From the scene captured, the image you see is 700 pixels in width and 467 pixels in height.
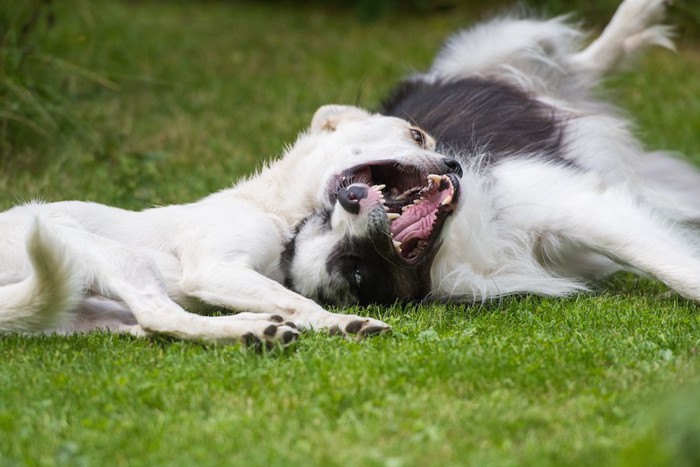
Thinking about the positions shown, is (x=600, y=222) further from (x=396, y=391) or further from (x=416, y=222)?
(x=396, y=391)

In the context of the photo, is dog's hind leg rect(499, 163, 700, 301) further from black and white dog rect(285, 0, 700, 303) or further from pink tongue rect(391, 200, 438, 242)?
pink tongue rect(391, 200, 438, 242)

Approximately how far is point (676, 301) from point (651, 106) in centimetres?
471

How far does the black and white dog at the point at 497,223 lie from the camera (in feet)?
15.1

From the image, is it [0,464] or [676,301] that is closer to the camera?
[0,464]

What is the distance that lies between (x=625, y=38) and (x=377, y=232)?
314cm

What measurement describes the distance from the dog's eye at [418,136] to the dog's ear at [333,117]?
36cm

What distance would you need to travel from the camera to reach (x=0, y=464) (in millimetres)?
3027

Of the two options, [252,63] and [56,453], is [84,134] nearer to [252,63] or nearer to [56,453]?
[252,63]

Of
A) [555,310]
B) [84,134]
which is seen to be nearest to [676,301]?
[555,310]

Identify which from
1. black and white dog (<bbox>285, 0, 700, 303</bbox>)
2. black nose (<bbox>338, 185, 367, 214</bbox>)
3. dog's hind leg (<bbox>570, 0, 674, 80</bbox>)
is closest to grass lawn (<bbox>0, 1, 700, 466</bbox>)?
black and white dog (<bbox>285, 0, 700, 303</bbox>)

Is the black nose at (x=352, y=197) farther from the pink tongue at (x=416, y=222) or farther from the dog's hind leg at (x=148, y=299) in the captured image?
the dog's hind leg at (x=148, y=299)

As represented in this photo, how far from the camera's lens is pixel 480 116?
575 centimetres

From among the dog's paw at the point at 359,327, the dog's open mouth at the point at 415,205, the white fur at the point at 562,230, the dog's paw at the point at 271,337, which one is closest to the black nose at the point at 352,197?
the dog's open mouth at the point at 415,205

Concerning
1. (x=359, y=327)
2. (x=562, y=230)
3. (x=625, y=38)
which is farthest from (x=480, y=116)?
(x=359, y=327)
